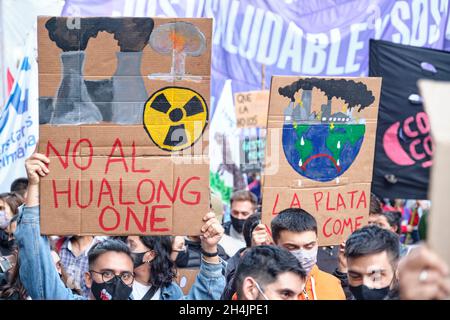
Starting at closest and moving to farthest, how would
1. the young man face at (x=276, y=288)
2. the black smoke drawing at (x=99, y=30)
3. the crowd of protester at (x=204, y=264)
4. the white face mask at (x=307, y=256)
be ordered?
A: 1. the young man face at (x=276, y=288)
2. the crowd of protester at (x=204, y=264)
3. the black smoke drawing at (x=99, y=30)
4. the white face mask at (x=307, y=256)

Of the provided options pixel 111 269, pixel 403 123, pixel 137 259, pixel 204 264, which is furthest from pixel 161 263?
pixel 403 123

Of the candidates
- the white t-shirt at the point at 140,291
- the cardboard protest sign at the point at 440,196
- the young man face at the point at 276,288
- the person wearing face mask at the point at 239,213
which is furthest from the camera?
the person wearing face mask at the point at 239,213

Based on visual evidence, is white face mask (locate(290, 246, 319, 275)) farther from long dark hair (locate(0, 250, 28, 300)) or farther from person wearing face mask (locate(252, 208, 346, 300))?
long dark hair (locate(0, 250, 28, 300))

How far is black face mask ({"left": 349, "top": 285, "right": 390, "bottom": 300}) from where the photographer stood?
11.8ft

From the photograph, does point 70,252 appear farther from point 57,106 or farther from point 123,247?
point 57,106

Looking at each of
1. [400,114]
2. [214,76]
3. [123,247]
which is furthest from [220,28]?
[123,247]

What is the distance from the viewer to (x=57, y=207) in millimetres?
3451

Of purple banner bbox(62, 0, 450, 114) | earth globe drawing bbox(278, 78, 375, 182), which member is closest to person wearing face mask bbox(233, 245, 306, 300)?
earth globe drawing bbox(278, 78, 375, 182)

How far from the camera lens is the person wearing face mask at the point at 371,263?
368 cm

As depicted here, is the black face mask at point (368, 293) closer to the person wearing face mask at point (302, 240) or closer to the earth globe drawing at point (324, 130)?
the person wearing face mask at point (302, 240)

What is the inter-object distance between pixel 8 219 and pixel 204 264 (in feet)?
7.30

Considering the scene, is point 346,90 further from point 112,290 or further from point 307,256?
point 112,290

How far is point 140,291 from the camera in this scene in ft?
13.3

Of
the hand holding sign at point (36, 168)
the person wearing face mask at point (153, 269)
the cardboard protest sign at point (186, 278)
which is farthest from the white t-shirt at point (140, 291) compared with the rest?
the hand holding sign at point (36, 168)
